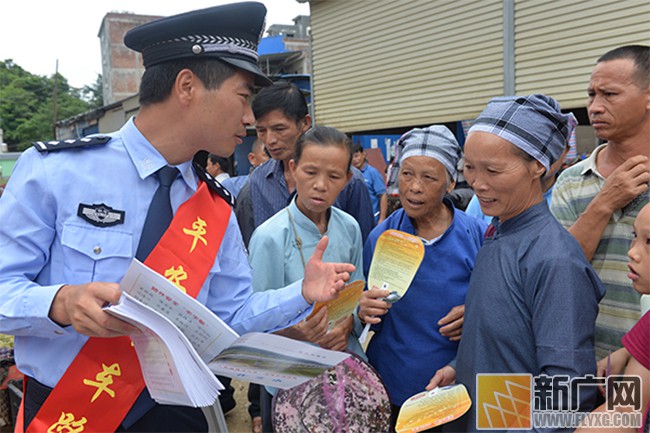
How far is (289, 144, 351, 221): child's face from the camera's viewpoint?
220 centimetres

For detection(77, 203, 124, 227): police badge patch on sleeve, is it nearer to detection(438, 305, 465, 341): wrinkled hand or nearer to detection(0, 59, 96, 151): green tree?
detection(438, 305, 465, 341): wrinkled hand

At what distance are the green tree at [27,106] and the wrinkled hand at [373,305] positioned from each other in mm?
34544

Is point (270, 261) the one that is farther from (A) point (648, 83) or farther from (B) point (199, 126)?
(A) point (648, 83)

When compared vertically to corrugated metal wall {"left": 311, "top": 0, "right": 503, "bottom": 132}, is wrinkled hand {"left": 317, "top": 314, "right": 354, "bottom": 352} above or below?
below

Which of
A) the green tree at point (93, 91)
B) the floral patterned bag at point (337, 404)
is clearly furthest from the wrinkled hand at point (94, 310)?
the green tree at point (93, 91)

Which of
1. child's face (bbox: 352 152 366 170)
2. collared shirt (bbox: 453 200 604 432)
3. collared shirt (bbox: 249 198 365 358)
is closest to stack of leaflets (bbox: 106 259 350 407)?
collared shirt (bbox: 453 200 604 432)

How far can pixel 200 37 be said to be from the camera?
1.44 metres

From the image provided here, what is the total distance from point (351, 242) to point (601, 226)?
105 cm

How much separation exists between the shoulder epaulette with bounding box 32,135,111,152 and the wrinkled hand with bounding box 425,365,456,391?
143cm

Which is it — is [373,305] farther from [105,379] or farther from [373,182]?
[373,182]

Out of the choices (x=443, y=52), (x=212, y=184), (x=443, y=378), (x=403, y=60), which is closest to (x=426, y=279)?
(x=443, y=378)

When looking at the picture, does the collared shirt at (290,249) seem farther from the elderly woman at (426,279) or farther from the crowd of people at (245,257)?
the crowd of people at (245,257)

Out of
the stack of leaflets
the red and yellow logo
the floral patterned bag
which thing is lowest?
the floral patterned bag

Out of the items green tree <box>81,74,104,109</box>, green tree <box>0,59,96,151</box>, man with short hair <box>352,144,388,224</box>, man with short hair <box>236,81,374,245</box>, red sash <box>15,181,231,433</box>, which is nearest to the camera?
red sash <box>15,181,231,433</box>
